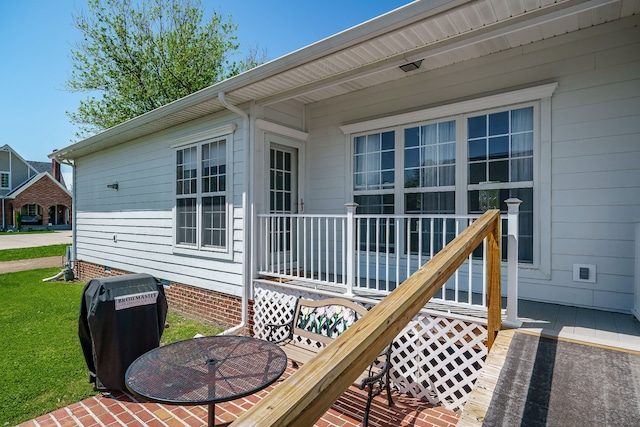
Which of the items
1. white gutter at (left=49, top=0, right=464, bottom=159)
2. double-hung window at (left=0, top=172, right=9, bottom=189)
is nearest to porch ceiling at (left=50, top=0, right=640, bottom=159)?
white gutter at (left=49, top=0, right=464, bottom=159)

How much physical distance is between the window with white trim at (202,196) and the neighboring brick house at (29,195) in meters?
34.8

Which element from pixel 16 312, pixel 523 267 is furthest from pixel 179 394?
pixel 16 312

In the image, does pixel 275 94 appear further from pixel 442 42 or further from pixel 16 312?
pixel 16 312

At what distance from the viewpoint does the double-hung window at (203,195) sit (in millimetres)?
5828

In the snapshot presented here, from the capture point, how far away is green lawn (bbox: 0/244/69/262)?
15312mm

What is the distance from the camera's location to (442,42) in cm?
346

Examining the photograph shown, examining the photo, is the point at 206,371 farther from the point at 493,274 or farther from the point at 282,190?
the point at 282,190

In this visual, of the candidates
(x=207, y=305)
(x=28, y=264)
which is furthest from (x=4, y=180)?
(x=207, y=305)

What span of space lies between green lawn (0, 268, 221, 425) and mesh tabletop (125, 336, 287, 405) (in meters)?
1.51

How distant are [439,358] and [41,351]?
5.24 meters

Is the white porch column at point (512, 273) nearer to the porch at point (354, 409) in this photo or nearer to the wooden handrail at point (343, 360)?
the porch at point (354, 409)

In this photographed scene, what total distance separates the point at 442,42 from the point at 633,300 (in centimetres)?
324

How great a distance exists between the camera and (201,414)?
3.19 meters

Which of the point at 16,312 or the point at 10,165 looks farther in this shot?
the point at 10,165
